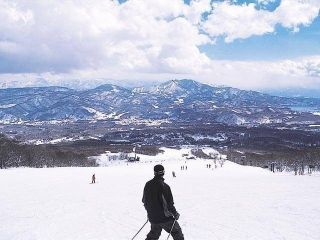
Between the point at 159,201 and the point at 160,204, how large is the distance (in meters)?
0.09

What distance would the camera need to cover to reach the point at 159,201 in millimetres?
12211

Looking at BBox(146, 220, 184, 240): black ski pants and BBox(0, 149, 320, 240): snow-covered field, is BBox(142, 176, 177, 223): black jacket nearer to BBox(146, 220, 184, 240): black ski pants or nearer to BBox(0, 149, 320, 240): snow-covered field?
BBox(146, 220, 184, 240): black ski pants

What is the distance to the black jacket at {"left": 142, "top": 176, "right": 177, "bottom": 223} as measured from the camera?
1216cm

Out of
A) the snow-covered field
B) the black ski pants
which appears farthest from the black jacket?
the snow-covered field

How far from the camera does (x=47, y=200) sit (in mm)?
31406

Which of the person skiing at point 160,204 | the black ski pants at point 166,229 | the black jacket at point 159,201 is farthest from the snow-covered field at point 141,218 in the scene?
the black jacket at point 159,201

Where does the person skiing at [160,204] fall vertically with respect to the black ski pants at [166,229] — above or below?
above

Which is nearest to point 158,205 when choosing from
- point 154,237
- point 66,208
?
point 154,237

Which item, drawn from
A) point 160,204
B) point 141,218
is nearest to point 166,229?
point 160,204

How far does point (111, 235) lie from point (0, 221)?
7050 mm

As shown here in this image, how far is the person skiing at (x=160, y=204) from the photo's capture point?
12.1 meters

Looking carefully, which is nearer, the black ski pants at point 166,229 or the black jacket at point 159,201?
the black jacket at point 159,201

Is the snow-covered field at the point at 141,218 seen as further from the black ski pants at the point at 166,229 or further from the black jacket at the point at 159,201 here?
the black jacket at the point at 159,201

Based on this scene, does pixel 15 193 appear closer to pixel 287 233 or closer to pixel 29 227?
pixel 29 227
